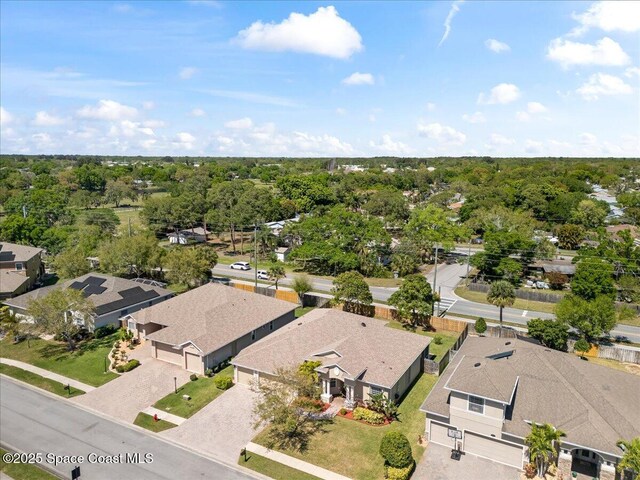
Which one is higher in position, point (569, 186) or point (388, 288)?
point (569, 186)

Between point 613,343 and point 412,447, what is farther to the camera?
point 613,343

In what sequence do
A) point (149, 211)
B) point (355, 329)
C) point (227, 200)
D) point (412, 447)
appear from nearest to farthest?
point (412, 447) < point (355, 329) < point (149, 211) < point (227, 200)

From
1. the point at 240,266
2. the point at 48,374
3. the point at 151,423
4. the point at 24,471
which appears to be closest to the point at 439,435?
the point at 151,423

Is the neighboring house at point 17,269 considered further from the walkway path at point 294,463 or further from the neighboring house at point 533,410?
the neighboring house at point 533,410

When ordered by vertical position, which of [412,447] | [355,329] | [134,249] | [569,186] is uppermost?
[569,186]

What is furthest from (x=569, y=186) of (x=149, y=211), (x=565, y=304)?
(x=149, y=211)

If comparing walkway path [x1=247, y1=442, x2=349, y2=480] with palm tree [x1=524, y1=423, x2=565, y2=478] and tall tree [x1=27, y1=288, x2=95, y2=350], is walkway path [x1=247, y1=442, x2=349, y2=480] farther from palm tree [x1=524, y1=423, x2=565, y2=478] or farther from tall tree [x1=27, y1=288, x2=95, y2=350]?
tall tree [x1=27, y1=288, x2=95, y2=350]

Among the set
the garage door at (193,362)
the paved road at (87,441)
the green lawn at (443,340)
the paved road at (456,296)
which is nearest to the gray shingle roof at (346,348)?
the garage door at (193,362)

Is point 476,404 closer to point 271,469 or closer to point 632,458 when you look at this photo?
point 632,458

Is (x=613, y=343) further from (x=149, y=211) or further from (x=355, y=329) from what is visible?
(x=149, y=211)
